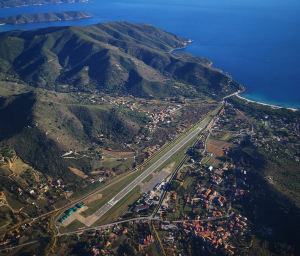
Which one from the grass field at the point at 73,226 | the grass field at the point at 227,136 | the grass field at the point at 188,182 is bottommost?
the grass field at the point at 73,226

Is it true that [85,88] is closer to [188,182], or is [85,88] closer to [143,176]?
[143,176]

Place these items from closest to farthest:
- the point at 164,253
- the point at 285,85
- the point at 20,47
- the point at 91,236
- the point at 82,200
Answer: the point at 164,253 → the point at 91,236 → the point at 82,200 → the point at 285,85 → the point at 20,47

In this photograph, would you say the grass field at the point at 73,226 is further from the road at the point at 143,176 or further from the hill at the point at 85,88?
the hill at the point at 85,88

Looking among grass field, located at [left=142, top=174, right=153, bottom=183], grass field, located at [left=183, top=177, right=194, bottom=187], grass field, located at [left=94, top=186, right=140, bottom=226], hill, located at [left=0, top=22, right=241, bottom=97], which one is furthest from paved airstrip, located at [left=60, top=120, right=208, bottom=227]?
hill, located at [left=0, top=22, right=241, bottom=97]

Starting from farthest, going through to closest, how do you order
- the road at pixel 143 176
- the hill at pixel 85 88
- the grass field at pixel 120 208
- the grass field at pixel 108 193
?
the hill at pixel 85 88 → the grass field at pixel 108 193 → the road at pixel 143 176 → the grass field at pixel 120 208

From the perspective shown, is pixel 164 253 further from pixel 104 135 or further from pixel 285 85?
pixel 285 85

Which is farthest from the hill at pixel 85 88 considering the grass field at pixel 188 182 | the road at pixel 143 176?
the grass field at pixel 188 182

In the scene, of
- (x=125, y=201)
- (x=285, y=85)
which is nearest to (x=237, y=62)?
(x=285, y=85)

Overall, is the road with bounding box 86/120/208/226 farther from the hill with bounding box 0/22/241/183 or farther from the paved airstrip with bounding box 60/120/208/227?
the hill with bounding box 0/22/241/183
